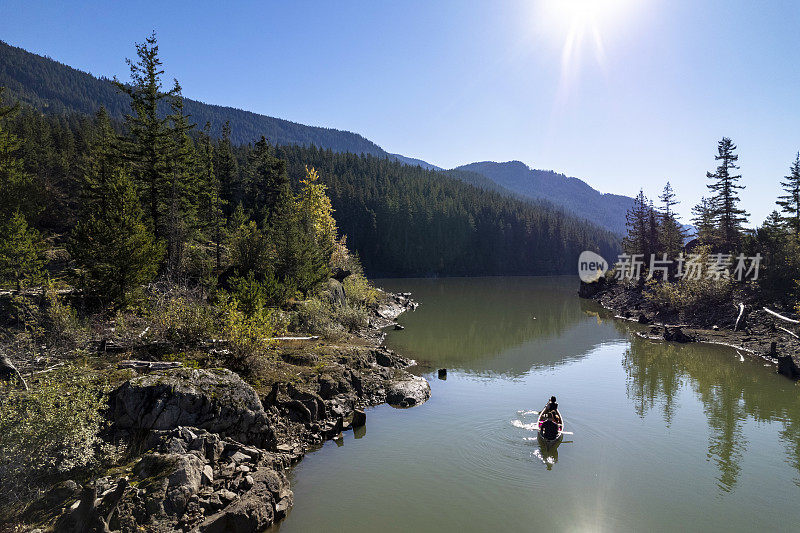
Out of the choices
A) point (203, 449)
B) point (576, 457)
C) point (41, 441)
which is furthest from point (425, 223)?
point (41, 441)

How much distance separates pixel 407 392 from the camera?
21.2 m

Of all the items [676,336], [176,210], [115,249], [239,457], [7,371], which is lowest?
[239,457]

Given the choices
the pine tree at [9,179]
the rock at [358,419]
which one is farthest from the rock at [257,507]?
the pine tree at [9,179]

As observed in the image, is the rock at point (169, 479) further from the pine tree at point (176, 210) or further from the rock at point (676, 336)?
the rock at point (676, 336)

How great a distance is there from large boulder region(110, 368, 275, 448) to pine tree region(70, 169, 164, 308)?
8.60 meters

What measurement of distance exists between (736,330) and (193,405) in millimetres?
44738

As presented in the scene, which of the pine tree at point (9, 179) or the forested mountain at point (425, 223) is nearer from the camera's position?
the pine tree at point (9, 179)

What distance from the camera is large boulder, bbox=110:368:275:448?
1201cm

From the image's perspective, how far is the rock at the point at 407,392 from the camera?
20.6 m

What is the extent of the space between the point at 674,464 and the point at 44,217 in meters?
61.6

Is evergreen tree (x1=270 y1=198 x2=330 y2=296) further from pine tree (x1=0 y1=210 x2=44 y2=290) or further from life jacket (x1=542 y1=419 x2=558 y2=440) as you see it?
life jacket (x1=542 y1=419 x2=558 y2=440)

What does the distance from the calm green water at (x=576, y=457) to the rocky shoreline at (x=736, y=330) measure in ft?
8.39

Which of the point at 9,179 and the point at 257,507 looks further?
the point at 9,179

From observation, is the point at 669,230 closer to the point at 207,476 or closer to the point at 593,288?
the point at 593,288
